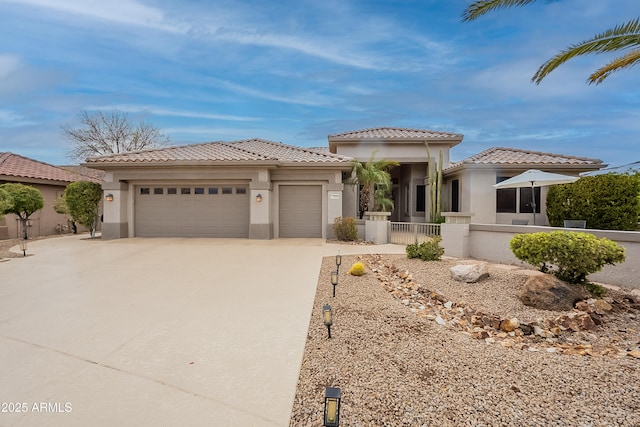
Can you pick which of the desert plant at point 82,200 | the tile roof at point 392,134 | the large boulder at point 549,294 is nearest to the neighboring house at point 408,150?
the tile roof at point 392,134

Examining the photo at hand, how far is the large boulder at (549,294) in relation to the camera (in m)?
5.32

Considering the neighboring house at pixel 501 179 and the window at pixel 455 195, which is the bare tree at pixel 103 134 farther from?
the neighboring house at pixel 501 179

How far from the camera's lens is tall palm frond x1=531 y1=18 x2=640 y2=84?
6055 millimetres

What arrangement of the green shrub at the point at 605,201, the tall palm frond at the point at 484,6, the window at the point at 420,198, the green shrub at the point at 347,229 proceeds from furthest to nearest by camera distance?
the window at the point at 420,198 < the green shrub at the point at 347,229 < the green shrub at the point at 605,201 < the tall palm frond at the point at 484,6

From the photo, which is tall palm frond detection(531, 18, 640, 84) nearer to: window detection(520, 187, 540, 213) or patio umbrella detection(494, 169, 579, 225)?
patio umbrella detection(494, 169, 579, 225)

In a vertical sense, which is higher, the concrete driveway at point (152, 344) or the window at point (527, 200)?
the window at point (527, 200)

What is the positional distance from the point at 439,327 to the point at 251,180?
11.3 meters

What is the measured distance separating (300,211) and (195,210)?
193 inches

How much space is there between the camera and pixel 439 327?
4.58 metres

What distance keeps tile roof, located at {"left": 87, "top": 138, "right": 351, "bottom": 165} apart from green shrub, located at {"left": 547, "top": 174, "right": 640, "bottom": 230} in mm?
8258

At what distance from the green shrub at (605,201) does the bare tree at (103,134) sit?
32361 mm

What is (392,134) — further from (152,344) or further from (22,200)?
(22,200)

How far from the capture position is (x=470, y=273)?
666cm

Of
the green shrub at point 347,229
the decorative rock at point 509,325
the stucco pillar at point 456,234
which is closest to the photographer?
the decorative rock at point 509,325
